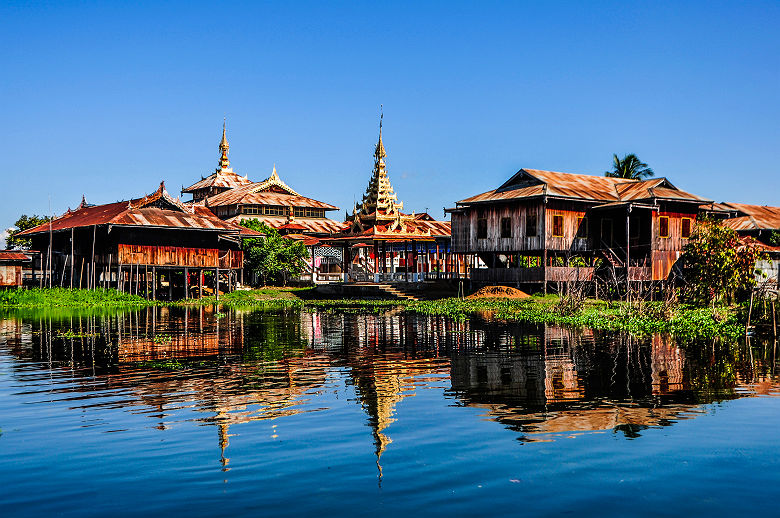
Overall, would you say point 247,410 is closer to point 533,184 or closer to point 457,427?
point 457,427

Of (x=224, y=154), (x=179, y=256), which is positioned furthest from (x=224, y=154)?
(x=179, y=256)

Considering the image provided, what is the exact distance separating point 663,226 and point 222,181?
57969 millimetres

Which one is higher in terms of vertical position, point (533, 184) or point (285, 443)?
point (533, 184)

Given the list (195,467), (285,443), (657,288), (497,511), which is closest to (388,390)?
(285,443)

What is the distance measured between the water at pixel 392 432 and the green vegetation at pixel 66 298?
23886mm

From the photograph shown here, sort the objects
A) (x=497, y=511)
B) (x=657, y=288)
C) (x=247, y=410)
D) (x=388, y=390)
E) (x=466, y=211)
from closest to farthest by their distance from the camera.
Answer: (x=497, y=511)
(x=247, y=410)
(x=388, y=390)
(x=657, y=288)
(x=466, y=211)

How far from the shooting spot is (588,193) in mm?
40969

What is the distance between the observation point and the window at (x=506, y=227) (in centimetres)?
4141

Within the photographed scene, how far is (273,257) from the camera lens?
54062mm

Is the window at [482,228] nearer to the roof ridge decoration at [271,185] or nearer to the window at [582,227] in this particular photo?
the window at [582,227]

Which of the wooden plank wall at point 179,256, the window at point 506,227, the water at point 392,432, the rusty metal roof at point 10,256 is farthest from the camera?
the rusty metal roof at point 10,256

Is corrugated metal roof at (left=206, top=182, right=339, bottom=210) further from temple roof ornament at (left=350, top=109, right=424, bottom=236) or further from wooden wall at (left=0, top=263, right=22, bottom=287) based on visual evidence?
wooden wall at (left=0, top=263, right=22, bottom=287)

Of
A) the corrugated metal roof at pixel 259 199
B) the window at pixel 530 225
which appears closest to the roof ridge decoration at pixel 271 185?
the corrugated metal roof at pixel 259 199

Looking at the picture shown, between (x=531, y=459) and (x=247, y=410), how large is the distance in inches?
172
